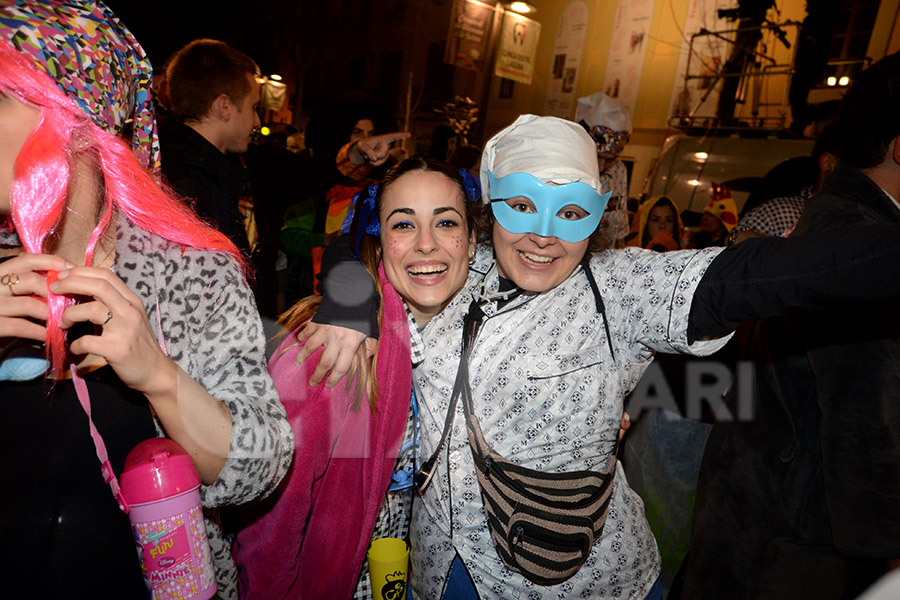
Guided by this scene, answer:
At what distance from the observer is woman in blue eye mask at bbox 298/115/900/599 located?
1.32m

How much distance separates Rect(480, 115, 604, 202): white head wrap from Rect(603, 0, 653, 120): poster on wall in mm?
9696

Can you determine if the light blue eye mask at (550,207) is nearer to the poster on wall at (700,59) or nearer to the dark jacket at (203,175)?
the dark jacket at (203,175)

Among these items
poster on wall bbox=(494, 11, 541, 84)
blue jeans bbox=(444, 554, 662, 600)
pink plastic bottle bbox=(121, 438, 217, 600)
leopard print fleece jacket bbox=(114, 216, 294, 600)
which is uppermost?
poster on wall bbox=(494, 11, 541, 84)

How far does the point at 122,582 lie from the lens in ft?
3.40

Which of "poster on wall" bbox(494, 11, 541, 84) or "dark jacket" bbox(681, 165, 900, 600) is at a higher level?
"poster on wall" bbox(494, 11, 541, 84)

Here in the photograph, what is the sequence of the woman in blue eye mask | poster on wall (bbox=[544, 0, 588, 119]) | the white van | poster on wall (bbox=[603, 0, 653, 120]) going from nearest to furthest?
the woman in blue eye mask
the white van
poster on wall (bbox=[603, 0, 653, 120])
poster on wall (bbox=[544, 0, 588, 119])

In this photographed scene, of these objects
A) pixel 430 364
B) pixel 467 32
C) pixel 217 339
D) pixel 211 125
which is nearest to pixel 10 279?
pixel 217 339

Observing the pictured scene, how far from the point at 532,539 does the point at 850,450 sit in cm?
100

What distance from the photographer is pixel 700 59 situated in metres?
9.53

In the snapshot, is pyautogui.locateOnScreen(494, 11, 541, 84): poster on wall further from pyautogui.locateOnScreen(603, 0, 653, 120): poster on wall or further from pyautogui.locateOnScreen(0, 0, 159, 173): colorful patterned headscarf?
pyautogui.locateOnScreen(0, 0, 159, 173): colorful patterned headscarf

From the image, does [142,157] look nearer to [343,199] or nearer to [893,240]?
[893,240]

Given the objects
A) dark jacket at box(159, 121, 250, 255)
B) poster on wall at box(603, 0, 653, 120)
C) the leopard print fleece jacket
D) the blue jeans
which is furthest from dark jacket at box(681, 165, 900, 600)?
poster on wall at box(603, 0, 653, 120)

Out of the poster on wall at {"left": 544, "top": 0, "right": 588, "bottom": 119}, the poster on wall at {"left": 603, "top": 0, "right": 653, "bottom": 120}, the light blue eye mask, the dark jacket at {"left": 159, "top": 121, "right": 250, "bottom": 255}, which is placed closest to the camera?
the light blue eye mask

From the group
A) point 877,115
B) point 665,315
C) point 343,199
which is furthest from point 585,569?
point 343,199
